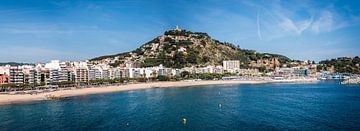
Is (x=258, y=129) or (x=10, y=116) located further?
(x=10, y=116)

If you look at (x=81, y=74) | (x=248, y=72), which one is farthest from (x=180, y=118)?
(x=248, y=72)

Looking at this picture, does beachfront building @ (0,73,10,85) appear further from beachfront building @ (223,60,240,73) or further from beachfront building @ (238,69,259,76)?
beachfront building @ (238,69,259,76)

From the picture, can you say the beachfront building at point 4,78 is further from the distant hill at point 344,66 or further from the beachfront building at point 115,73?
the distant hill at point 344,66

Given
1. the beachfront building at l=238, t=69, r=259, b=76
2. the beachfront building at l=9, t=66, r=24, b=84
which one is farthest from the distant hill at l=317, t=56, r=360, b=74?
the beachfront building at l=9, t=66, r=24, b=84

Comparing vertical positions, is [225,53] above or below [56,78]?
above

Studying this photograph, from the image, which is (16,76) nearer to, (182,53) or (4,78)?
(4,78)

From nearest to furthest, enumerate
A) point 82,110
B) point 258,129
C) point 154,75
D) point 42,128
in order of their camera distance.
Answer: point 258,129
point 42,128
point 82,110
point 154,75

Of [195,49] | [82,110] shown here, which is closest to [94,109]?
[82,110]

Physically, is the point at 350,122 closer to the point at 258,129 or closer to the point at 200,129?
the point at 258,129

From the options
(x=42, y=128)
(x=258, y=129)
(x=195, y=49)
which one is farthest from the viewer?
(x=195, y=49)
